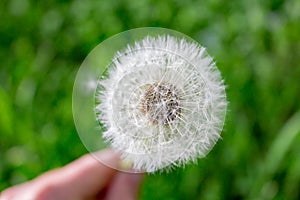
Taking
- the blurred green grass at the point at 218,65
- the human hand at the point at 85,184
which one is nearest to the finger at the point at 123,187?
the human hand at the point at 85,184

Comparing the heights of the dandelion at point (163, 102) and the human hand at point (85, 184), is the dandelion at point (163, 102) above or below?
above

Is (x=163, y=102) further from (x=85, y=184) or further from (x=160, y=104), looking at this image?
(x=85, y=184)

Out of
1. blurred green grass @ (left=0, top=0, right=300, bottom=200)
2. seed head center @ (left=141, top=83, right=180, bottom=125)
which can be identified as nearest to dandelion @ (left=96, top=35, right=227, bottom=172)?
seed head center @ (left=141, top=83, right=180, bottom=125)

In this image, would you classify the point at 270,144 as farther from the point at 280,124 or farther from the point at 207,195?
the point at 207,195

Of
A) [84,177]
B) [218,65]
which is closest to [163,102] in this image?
[84,177]

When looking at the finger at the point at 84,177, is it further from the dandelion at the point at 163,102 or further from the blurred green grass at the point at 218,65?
the blurred green grass at the point at 218,65

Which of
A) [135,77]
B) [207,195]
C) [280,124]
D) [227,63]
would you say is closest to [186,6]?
[227,63]
